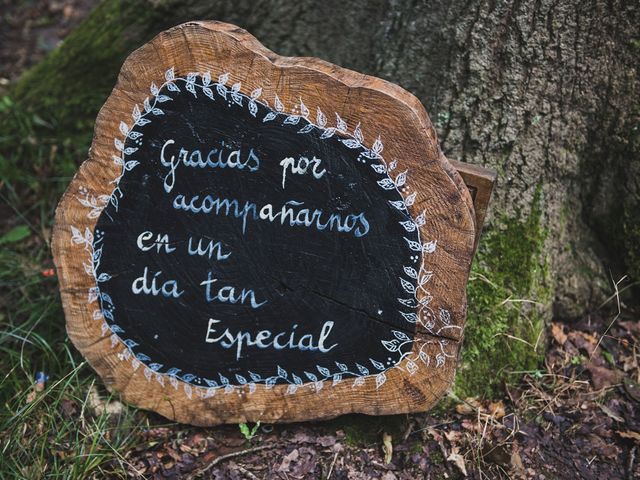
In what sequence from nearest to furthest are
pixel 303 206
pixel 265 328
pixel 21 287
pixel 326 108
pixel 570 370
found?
pixel 326 108 → pixel 303 206 → pixel 265 328 → pixel 570 370 → pixel 21 287

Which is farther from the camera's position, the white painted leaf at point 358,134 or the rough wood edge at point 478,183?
the rough wood edge at point 478,183

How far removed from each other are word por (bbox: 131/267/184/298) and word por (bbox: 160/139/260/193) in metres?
0.34

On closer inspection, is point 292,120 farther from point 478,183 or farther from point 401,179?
point 478,183

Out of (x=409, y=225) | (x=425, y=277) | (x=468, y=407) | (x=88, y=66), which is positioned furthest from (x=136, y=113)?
(x=468, y=407)

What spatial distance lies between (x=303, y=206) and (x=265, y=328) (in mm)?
469

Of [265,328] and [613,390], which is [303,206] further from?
[613,390]

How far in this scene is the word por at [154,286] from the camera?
7.29 ft

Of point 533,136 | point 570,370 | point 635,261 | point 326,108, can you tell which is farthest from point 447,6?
point 570,370

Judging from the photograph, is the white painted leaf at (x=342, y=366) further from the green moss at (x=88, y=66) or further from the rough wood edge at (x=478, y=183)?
the green moss at (x=88, y=66)

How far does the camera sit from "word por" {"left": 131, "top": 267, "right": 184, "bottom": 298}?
87.4 inches

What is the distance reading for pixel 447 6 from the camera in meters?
2.37

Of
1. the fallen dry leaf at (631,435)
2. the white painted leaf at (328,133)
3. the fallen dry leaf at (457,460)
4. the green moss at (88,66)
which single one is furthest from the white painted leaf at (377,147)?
the green moss at (88,66)

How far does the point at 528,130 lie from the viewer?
2.39 m

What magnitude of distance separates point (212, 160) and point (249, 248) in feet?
1.04
